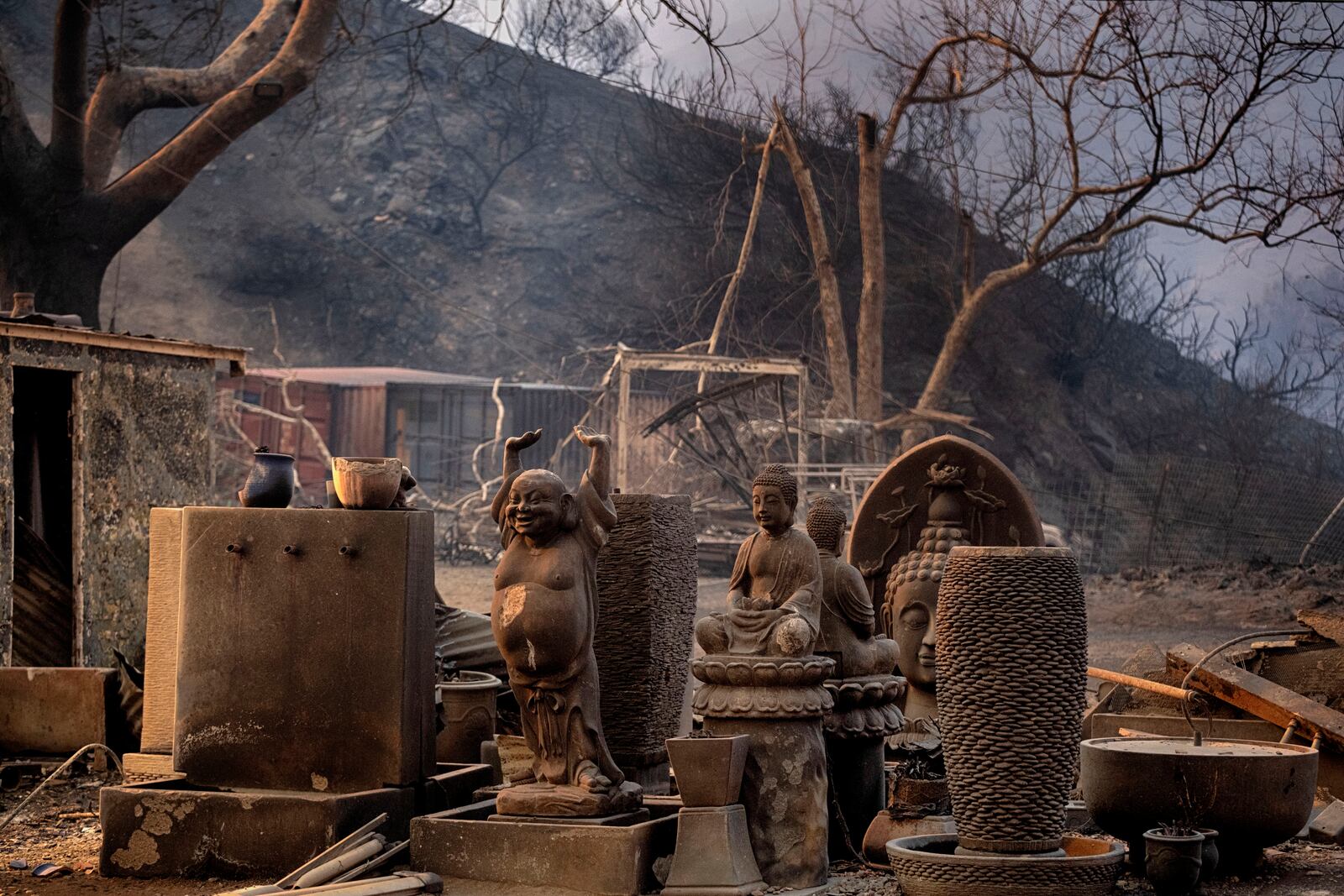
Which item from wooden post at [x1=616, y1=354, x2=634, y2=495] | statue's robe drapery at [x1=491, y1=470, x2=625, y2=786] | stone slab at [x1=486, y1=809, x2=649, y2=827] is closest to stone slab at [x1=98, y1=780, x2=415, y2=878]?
stone slab at [x1=486, y1=809, x2=649, y2=827]

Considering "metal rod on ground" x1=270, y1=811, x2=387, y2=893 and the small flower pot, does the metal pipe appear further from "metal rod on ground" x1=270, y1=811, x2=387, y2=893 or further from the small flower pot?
the small flower pot

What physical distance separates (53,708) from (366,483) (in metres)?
3.60

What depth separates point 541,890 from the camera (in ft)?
17.7

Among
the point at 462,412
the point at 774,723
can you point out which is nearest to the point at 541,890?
the point at 774,723

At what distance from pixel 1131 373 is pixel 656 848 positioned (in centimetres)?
2958

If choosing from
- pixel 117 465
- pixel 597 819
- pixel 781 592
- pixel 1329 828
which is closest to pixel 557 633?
pixel 597 819

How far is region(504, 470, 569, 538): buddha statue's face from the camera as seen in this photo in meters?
5.59

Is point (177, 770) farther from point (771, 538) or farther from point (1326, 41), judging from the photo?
point (1326, 41)

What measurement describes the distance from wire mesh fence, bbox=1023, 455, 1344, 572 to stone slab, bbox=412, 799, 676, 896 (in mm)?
15322

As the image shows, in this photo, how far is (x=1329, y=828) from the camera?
6305 millimetres

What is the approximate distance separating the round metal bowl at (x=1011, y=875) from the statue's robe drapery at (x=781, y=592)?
1.11 m

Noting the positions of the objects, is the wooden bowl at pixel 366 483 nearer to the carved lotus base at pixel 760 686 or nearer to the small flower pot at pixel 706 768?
the carved lotus base at pixel 760 686

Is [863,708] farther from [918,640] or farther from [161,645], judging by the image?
[161,645]

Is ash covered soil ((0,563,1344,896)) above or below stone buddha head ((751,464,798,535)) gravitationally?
below
